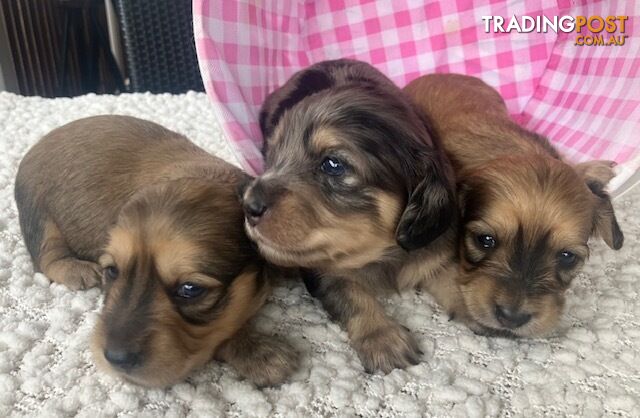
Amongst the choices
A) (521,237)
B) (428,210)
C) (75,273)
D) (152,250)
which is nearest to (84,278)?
(75,273)

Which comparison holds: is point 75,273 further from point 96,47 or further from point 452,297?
point 96,47

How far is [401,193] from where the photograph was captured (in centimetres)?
197

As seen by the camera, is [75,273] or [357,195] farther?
[75,273]

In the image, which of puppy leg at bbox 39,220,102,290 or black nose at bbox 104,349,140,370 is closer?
black nose at bbox 104,349,140,370

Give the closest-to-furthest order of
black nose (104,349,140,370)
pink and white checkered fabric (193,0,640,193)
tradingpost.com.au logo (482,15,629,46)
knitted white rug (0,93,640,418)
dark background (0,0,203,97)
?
black nose (104,349,140,370), knitted white rug (0,93,640,418), pink and white checkered fabric (193,0,640,193), tradingpost.com.au logo (482,15,629,46), dark background (0,0,203,97)

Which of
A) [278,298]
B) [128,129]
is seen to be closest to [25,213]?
[128,129]

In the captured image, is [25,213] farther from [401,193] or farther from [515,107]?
[515,107]

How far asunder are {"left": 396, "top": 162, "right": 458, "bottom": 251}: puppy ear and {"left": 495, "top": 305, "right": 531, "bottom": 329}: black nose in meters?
Answer: 0.32

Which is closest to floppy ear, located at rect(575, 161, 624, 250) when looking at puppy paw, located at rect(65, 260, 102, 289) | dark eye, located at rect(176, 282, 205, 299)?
dark eye, located at rect(176, 282, 205, 299)

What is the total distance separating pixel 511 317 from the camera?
6.37 feet

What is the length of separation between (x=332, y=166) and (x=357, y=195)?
0.13m

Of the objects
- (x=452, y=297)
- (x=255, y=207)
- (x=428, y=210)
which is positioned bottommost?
(x=452, y=297)

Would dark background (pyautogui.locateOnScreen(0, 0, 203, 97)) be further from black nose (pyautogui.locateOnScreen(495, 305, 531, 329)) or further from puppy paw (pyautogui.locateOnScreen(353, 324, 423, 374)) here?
black nose (pyautogui.locateOnScreen(495, 305, 531, 329))

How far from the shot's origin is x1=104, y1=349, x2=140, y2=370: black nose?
5.33 feet
